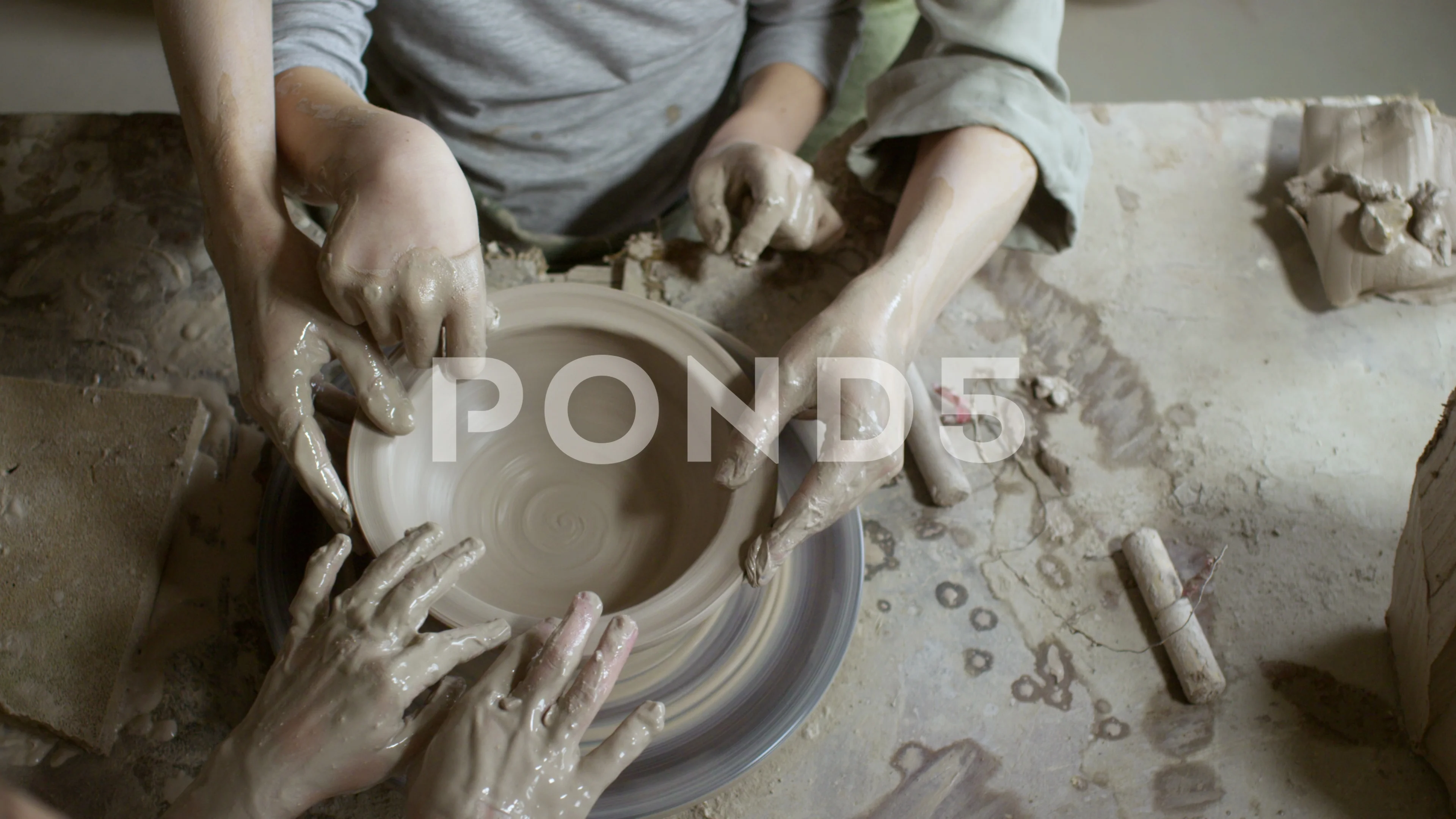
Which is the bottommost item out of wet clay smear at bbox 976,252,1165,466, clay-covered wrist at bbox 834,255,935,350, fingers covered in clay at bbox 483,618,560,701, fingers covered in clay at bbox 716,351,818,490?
wet clay smear at bbox 976,252,1165,466

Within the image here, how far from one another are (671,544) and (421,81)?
1171 mm

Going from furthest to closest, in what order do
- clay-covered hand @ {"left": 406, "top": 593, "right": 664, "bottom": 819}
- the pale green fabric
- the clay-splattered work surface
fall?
the pale green fabric < the clay-splattered work surface < clay-covered hand @ {"left": 406, "top": 593, "right": 664, "bottom": 819}

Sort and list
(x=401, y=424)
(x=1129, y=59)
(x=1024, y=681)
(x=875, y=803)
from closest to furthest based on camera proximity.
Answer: (x=401, y=424) < (x=875, y=803) < (x=1024, y=681) < (x=1129, y=59)

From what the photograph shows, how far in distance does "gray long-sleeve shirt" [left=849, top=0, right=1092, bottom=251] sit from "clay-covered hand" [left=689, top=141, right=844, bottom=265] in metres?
0.18

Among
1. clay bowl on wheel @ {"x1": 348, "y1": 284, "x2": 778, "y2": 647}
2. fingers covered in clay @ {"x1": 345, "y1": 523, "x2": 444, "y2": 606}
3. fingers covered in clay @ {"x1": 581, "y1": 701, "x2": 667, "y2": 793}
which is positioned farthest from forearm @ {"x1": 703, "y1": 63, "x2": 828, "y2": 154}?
fingers covered in clay @ {"x1": 581, "y1": 701, "x2": 667, "y2": 793}

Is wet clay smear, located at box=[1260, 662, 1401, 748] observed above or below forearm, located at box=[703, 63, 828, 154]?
below

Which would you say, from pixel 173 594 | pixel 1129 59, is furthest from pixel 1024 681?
pixel 1129 59

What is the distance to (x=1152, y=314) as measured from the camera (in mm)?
1938

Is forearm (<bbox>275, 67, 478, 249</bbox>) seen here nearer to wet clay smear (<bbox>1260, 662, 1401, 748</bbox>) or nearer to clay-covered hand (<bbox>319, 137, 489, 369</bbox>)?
clay-covered hand (<bbox>319, 137, 489, 369</bbox>)

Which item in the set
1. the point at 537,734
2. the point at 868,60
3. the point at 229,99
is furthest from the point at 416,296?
the point at 868,60

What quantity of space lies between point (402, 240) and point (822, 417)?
27.2 inches

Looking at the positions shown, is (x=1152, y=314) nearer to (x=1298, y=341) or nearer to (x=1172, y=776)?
(x=1298, y=341)

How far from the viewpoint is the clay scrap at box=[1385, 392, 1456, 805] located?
4.47 ft

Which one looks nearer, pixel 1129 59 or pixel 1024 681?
pixel 1024 681
